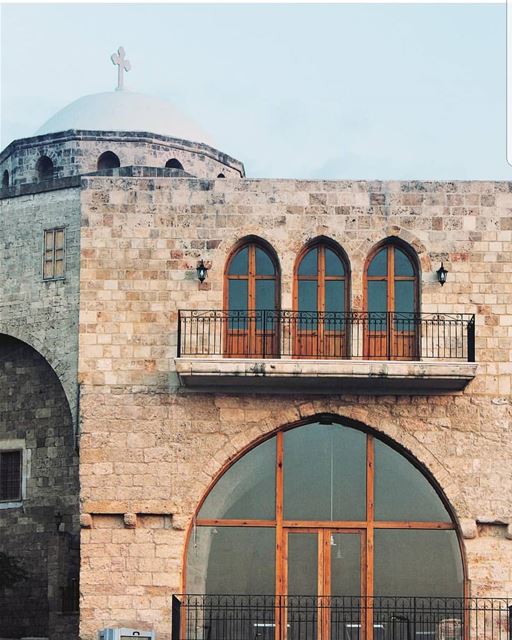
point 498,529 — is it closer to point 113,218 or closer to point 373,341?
point 373,341

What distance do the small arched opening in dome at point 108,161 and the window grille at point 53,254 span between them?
428 cm

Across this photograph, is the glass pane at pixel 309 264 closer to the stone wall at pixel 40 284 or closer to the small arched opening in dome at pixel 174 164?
the stone wall at pixel 40 284

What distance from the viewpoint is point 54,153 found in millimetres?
34875

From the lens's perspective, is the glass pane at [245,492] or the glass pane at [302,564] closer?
the glass pane at [302,564]

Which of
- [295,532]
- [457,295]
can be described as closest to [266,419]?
[295,532]

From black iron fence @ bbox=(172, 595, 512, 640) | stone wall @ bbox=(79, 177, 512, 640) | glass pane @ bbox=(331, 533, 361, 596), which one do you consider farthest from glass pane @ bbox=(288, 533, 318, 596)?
stone wall @ bbox=(79, 177, 512, 640)

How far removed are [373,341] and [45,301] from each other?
7.04 meters

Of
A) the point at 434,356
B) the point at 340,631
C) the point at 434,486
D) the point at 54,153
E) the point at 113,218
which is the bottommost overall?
the point at 340,631

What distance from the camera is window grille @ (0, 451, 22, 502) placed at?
3191 centimetres

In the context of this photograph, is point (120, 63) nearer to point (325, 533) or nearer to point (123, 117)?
point (123, 117)

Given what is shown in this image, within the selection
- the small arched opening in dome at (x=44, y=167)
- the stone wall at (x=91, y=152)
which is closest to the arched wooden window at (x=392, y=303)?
the stone wall at (x=91, y=152)

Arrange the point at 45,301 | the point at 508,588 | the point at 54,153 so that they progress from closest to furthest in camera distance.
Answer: the point at 508,588 → the point at 45,301 → the point at 54,153

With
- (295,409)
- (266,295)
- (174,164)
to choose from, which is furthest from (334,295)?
(174,164)

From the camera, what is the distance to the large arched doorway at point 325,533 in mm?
25594
